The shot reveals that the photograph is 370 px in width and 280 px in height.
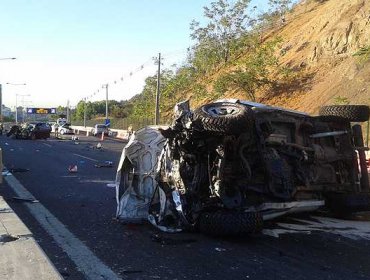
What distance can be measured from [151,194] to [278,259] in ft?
8.23

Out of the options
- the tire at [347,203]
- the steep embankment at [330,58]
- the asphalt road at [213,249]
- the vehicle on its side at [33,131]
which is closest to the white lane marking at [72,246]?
the asphalt road at [213,249]

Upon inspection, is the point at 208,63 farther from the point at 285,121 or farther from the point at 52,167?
the point at 285,121

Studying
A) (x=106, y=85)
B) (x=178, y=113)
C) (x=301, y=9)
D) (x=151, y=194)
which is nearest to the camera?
(x=178, y=113)

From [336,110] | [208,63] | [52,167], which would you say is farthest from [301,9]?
[336,110]

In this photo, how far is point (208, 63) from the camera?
59.0 m

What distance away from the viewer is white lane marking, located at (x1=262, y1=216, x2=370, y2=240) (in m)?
7.29

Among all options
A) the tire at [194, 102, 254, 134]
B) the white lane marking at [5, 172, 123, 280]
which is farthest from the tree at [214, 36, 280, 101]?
the tire at [194, 102, 254, 134]

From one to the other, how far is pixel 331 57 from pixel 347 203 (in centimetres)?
3022

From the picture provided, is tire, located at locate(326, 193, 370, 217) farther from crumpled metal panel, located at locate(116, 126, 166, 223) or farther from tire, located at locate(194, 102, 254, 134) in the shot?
crumpled metal panel, located at locate(116, 126, 166, 223)

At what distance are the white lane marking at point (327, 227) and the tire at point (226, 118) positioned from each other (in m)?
1.58

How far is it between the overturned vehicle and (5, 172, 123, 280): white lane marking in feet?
A: 3.37

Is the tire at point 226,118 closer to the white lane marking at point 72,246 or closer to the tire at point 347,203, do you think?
the white lane marking at point 72,246

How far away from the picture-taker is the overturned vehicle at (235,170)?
6922 millimetres

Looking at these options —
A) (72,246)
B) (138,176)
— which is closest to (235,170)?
(138,176)
